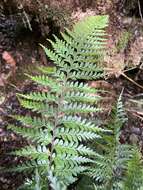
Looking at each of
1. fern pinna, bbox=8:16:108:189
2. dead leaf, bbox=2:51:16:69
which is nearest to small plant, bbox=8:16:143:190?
fern pinna, bbox=8:16:108:189

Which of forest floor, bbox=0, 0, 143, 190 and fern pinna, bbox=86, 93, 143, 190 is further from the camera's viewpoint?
forest floor, bbox=0, 0, 143, 190

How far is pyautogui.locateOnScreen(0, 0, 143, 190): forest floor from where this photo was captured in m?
3.21

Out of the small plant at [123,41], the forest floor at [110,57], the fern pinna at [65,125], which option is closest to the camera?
the fern pinna at [65,125]

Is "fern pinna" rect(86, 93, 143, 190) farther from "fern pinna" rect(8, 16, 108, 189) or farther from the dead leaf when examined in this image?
the dead leaf

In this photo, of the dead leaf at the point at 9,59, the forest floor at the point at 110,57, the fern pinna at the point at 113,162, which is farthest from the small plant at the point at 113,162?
the dead leaf at the point at 9,59

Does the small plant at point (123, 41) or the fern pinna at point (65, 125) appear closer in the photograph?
the fern pinna at point (65, 125)

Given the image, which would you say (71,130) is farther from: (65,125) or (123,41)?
(123,41)

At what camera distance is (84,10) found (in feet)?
10.9

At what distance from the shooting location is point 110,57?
3.37 metres

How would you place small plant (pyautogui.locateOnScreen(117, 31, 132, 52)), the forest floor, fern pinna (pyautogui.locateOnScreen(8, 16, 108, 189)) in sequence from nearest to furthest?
fern pinna (pyautogui.locateOnScreen(8, 16, 108, 189)) < the forest floor < small plant (pyautogui.locateOnScreen(117, 31, 132, 52))

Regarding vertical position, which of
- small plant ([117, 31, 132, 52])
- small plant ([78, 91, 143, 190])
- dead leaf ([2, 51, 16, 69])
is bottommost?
small plant ([78, 91, 143, 190])

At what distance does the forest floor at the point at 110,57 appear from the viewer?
321 centimetres

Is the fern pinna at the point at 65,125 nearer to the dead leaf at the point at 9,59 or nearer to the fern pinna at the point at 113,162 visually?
the fern pinna at the point at 113,162

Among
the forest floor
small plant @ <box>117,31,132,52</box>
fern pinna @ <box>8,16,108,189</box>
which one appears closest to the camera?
fern pinna @ <box>8,16,108,189</box>
